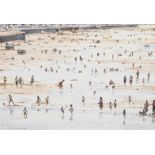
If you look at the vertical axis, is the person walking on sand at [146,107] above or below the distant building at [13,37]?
below

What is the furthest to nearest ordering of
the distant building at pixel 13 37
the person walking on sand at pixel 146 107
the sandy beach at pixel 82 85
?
the distant building at pixel 13 37, the person walking on sand at pixel 146 107, the sandy beach at pixel 82 85

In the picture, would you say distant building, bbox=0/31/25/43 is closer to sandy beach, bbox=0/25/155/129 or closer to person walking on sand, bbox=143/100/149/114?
sandy beach, bbox=0/25/155/129

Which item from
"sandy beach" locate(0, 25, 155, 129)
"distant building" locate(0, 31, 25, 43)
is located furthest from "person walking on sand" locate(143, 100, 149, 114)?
"distant building" locate(0, 31, 25, 43)

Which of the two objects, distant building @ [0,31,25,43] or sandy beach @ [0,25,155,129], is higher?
distant building @ [0,31,25,43]

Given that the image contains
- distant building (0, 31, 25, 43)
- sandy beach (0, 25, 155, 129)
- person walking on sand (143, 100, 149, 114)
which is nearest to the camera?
sandy beach (0, 25, 155, 129)

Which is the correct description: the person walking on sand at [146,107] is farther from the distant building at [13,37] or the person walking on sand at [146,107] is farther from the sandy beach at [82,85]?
the distant building at [13,37]

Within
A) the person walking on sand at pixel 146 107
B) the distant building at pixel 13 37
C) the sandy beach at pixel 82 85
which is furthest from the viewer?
the distant building at pixel 13 37

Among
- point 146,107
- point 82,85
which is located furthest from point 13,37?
point 146,107

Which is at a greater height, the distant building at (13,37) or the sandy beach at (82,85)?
the distant building at (13,37)

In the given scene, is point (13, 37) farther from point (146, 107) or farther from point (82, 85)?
point (146, 107)

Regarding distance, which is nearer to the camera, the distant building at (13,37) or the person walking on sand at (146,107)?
the person walking on sand at (146,107)

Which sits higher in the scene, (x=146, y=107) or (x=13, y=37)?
(x=13, y=37)

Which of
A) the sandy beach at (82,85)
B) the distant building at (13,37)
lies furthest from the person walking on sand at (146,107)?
the distant building at (13,37)
